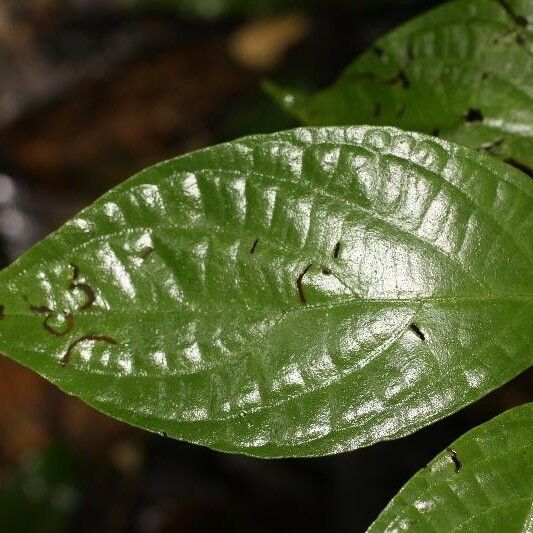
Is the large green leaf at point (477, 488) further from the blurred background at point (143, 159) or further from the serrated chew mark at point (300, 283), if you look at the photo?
the blurred background at point (143, 159)

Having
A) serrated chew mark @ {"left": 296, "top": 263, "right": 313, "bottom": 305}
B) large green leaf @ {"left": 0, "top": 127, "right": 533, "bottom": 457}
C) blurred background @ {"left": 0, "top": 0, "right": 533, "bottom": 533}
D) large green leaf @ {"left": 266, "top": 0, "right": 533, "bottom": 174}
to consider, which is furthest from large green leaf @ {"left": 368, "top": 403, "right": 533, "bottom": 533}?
blurred background @ {"left": 0, "top": 0, "right": 533, "bottom": 533}

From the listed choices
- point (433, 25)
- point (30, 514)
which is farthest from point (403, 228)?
point (30, 514)

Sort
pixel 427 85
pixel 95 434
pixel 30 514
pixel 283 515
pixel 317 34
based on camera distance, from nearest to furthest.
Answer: pixel 427 85
pixel 30 514
pixel 283 515
pixel 95 434
pixel 317 34

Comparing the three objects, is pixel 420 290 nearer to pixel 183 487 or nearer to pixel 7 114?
pixel 183 487

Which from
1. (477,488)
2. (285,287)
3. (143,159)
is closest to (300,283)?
(285,287)

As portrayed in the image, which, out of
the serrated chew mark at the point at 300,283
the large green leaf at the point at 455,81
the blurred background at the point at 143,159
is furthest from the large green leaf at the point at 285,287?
the blurred background at the point at 143,159

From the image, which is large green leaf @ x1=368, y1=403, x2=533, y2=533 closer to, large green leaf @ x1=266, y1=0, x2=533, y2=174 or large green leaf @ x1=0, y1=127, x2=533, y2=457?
large green leaf @ x1=0, y1=127, x2=533, y2=457
